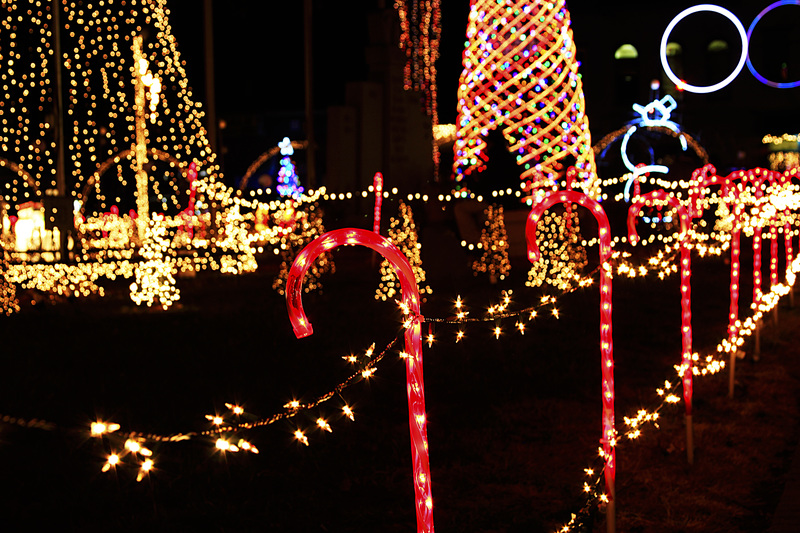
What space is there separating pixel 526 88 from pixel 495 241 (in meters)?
2.00

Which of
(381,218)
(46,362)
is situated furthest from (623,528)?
(381,218)

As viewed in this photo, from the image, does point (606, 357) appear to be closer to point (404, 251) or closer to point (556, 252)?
point (556, 252)

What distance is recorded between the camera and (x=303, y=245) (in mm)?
11094

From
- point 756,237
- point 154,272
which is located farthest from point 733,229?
point 154,272

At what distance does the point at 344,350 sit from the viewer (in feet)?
24.9

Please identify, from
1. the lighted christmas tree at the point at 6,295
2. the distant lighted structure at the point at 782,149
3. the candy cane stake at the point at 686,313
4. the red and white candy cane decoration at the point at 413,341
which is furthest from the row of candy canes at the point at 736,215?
the distant lighted structure at the point at 782,149

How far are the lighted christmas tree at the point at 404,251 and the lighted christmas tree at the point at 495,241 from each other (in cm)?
91

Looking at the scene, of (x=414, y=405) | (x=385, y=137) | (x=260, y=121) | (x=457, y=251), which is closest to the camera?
(x=414, y=405)

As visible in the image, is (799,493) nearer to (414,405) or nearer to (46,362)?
(414,405)

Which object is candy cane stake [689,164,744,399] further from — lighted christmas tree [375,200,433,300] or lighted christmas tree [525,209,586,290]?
lighted christmas tree [375,200,433,300]

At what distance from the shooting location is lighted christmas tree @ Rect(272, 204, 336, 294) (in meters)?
10.9

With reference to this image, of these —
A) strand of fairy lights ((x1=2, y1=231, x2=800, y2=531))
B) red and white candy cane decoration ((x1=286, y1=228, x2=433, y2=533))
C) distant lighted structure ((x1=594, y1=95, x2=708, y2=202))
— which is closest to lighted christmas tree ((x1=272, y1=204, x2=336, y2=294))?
strand of fairy lights ((x1=2, y1=231, x2=800, y2=531))

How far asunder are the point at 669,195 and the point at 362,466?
8.16ft

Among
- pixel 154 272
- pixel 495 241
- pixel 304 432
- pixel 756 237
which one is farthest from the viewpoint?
pixel 495 241
